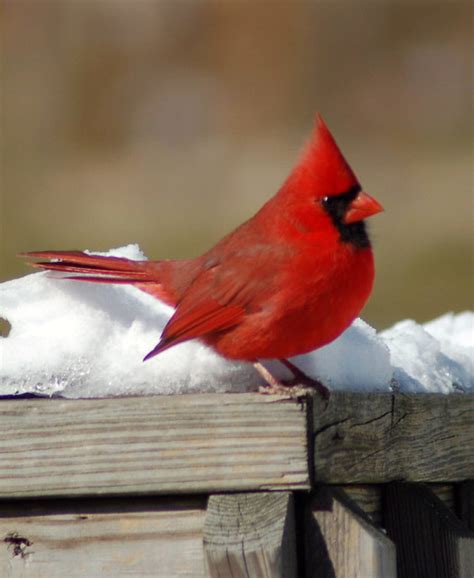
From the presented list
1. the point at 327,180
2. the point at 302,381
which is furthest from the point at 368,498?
the point at 327,180

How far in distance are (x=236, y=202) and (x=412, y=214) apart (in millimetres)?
1310

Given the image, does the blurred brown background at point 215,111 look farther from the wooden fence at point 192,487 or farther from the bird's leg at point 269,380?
the wooden fence at point 192,487

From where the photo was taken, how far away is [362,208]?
8.91 feet

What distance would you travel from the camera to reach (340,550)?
231 cm

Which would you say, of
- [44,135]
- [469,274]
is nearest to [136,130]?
[44,135]

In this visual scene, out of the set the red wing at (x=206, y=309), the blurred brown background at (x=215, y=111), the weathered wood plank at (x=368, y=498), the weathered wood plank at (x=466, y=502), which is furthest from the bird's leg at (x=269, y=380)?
the blurred brown background at (x=215, y=111)

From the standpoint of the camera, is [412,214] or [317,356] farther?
[412,214]

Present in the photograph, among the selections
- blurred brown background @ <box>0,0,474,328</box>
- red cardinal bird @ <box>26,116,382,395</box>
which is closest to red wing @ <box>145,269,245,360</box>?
red cardinal bird @ <box>26,116,382,395</box>

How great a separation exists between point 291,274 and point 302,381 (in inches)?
9.3

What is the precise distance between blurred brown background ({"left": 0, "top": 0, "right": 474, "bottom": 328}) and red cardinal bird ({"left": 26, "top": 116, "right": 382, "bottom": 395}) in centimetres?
679

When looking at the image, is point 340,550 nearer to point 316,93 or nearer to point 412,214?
point 412,214

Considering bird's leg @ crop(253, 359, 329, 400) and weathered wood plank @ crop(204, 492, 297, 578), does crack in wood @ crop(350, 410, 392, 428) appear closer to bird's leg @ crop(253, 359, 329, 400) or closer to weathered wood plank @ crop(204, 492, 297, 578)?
bird's leg @ crop(253, 359, 329, 400)

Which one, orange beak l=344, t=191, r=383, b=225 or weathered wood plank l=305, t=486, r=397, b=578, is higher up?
orange beak l=344, t=191, r=383, b=225

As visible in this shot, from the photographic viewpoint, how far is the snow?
2461 millimetres
